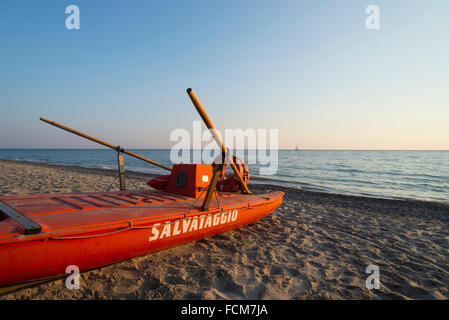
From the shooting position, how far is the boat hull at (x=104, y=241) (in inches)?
101

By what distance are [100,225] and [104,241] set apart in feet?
0.85

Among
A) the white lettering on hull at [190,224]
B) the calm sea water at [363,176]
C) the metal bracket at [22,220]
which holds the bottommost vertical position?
the calm sea water at [363,176]

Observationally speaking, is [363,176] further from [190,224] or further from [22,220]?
[22,220]

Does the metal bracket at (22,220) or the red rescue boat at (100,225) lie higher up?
the metal bracket at (22,220)

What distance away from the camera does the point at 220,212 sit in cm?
479

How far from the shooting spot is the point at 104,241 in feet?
10.6

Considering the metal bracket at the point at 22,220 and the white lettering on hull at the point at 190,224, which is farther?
the white lettering on hull at the point at 190,224

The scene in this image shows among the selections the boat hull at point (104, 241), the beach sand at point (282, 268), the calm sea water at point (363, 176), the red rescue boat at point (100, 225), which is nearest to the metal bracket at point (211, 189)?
the red rescue boat at point (100, 225)

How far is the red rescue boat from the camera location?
8.60 ft

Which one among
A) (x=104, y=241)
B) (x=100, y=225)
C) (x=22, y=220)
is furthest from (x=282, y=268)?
(x=22, y=220)

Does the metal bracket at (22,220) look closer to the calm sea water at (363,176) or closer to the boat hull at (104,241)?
the boat hull at (104,241)

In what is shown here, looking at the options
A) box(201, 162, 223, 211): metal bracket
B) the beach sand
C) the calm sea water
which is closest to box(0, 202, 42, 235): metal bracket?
the beach sand

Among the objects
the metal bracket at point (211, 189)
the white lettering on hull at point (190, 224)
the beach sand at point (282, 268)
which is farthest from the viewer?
the metal bracket at point (211, 189)
